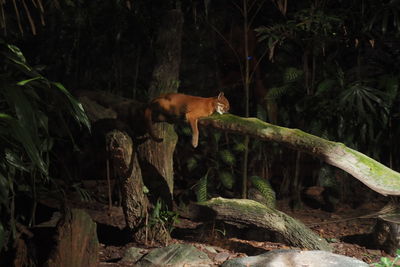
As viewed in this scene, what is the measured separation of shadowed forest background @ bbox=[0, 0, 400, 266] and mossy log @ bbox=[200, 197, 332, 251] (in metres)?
0.51

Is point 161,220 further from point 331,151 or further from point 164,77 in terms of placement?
point 331,151

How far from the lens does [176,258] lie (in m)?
3.67

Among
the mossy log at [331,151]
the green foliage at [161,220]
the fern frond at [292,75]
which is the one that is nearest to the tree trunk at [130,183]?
the green foliage at [161,220]

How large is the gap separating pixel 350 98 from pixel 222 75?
2.07m

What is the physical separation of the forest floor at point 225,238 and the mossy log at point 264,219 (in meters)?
0.19

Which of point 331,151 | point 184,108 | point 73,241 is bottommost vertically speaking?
point 73,241

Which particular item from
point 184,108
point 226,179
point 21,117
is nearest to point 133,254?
point 184,108

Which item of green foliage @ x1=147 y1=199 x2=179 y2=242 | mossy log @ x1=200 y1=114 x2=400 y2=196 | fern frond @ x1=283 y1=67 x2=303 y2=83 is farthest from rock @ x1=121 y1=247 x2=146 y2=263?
fern frond @ x1=283 y1=67 x2=303 y2=83

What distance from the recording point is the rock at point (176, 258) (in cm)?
363

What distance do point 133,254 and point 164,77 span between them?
1.67m

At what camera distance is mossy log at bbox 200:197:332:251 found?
158 inches

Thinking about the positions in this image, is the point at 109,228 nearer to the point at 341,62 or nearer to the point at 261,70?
the point at 261,70

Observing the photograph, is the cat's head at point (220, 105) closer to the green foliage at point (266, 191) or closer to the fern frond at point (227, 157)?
the green foliage at point (266, 191)

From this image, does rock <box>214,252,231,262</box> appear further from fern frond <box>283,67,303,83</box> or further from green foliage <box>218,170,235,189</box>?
fern frond <box>283,67,303,83</box>
